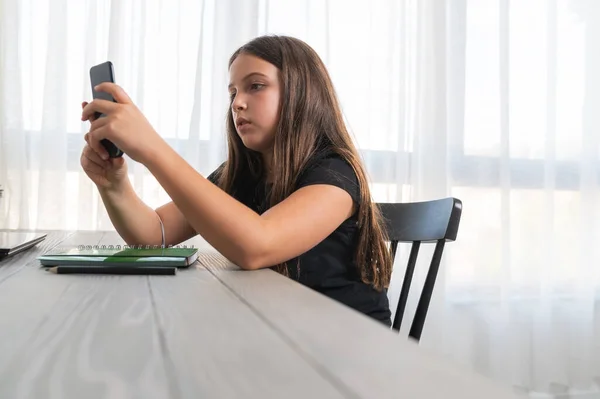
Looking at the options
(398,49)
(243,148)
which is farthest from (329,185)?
(398,49)

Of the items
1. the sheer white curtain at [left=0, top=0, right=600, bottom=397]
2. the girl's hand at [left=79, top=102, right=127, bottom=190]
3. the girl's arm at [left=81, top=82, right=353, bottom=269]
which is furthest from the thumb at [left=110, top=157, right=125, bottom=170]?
the sheer white curtain at [left=0, top=0, right=600, bottom=397]

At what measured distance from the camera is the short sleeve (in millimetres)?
965

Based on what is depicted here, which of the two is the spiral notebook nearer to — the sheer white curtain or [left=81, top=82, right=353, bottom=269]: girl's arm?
[left=81, top=82, right=353, bottom=269]: girl's arm

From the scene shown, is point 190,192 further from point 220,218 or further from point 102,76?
point 102,76

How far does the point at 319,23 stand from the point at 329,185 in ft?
4.02

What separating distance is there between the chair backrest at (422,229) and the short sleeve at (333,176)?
0.47 ft

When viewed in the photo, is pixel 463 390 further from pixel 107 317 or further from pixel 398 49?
pixel 398 49

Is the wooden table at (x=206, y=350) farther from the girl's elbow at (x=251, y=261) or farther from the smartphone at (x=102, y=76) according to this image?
the smartphone at (x=102, y=76)

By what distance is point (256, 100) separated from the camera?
111 cm

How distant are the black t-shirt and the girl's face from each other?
132 millimetres

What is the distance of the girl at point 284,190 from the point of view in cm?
77

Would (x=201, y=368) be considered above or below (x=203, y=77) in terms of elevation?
below

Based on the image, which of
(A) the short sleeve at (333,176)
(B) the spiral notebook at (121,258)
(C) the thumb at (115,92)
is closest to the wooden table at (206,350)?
(B) the spiral notebook at (121,258)

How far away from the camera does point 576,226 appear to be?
227 cm
